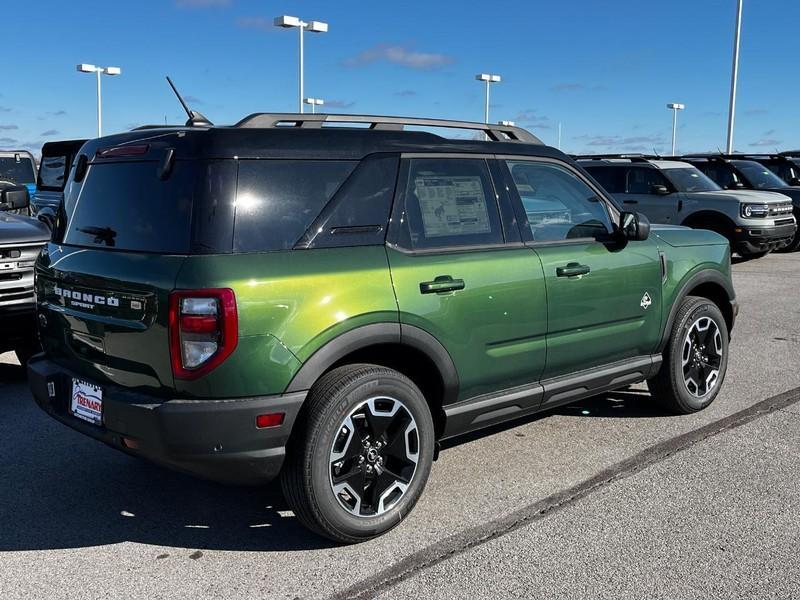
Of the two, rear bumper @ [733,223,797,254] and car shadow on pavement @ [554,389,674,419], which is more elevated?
rear bumper @ [733,223,797,254]

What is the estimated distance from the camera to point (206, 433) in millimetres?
3158

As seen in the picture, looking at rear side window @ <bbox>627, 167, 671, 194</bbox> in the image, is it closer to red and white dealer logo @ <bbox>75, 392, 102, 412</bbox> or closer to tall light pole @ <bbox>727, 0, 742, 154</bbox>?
red and white dealer logo @ <bbox>75, 392, 102, 412</bbox>

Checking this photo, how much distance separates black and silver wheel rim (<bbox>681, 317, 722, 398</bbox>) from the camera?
5297mm

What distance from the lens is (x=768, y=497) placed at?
13.2ft

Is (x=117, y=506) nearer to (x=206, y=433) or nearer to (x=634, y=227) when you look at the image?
(x=206, y=433)

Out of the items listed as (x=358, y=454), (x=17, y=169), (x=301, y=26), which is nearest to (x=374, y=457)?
(x=358, y=454)

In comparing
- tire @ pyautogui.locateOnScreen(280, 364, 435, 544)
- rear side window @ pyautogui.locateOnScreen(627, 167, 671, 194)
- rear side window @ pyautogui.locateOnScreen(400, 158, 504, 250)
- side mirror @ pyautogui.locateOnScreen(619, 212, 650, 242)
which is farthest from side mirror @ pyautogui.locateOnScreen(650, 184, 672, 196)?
tire @ pyautogui.locateOnScreen(280, 364, 435, 544)

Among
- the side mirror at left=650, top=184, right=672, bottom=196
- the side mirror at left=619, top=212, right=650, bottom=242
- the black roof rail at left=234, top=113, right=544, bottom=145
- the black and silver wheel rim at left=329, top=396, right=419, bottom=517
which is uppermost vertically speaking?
the black roof rail at left=234, top=113, right=544, bottom=145

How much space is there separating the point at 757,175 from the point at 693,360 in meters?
12.6

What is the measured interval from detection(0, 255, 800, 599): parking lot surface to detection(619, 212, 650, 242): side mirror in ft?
4.07

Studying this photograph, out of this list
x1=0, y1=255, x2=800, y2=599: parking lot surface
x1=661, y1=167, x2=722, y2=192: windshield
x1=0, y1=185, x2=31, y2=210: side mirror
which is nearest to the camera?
x1=0, y1=255, x2=800, y2=599: parking lot surface

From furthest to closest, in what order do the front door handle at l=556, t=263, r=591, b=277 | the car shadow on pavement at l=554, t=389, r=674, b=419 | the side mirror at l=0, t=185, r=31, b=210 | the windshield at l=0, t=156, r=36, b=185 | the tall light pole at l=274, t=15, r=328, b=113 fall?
the tall light pole at l=274, t=15, r=328, b=113
the windshield at l=0, t=156, r=36, b=185
the side mirror at l=0, t=185, r=31, b=210
the car shadow on pavement at l=554, t=389, r=674, b=419
the front door handle at l=556, t=263, r=591, b=277

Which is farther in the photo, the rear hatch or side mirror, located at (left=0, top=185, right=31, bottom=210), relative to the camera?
side mirror, located at (left=0, top=185, right=31, bottom=210)

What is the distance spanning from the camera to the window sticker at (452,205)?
153 inches
